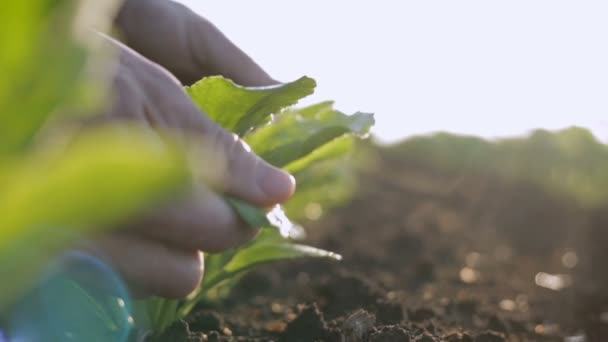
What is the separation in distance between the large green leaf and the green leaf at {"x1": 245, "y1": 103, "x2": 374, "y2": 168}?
53.2 inches

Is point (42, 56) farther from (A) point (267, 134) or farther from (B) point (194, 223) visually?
(A) point (267, 134)

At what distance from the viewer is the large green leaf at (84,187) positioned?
460 mm

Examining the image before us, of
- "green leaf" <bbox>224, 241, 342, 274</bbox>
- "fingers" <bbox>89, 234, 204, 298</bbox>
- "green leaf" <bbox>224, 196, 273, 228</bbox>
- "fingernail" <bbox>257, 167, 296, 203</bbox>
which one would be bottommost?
"green leaf" <bbox>224, 241, 342, 274</bbox>

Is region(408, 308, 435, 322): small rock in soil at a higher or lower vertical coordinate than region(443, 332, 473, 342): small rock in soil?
lower

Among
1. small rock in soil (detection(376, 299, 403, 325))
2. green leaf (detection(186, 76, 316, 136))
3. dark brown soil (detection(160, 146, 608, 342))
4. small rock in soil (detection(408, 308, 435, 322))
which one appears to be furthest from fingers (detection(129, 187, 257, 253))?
small rock in soil (detection(408, 308, 435, 322))

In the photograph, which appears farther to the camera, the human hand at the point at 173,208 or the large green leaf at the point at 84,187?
the human hand at the point at 173,208

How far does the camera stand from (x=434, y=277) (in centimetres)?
398

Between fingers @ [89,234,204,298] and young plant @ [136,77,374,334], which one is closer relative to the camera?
fingers @ [89,234,204,298]

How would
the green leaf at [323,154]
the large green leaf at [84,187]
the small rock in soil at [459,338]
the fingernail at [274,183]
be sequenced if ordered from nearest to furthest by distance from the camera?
the large green leaf at [84,187] → the fingernail at [274,183] → the small rock in soil at [459,338] → the green leaf at [323,154]

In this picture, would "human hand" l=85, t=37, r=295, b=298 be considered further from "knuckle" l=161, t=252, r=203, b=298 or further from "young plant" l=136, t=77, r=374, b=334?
"young plant" l=136, t=77, r=374, b=334

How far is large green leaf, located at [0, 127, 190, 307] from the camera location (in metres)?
0.46

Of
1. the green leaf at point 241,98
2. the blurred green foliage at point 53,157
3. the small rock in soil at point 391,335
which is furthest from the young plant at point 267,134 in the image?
the blurred green foliage at point 53,157

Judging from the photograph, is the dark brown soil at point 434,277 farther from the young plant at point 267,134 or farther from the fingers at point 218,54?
the fingers at point 218,54

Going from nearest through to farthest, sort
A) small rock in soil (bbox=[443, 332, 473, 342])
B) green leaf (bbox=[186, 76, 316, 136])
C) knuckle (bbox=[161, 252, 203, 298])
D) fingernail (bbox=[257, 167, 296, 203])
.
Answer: knuckle (bbox=[161, 252, 203, 298])
fingernail (bbox=[257, 167, 296, 203])
green leaf (bbox=[186, 76, 316, 136])
small rock in soil (bbox=[443, 332, 473, 342])
